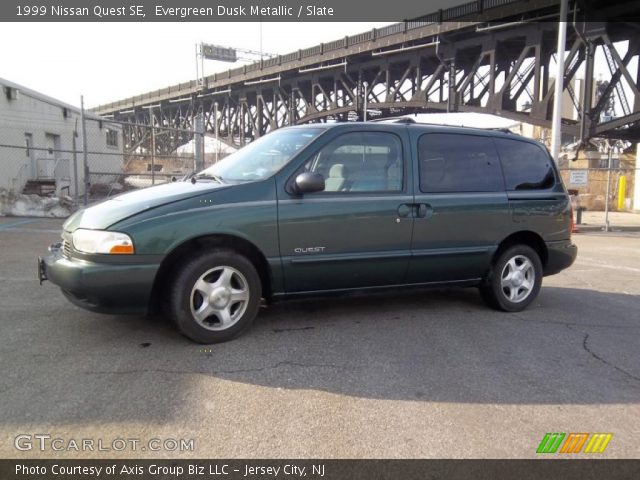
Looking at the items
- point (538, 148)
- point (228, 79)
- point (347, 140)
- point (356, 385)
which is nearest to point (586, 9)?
point (538, 148)

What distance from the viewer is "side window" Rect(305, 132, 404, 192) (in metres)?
4.30

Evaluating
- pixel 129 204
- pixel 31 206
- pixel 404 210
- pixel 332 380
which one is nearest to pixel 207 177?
pixel 129 204

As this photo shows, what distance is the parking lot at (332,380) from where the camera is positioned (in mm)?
2717

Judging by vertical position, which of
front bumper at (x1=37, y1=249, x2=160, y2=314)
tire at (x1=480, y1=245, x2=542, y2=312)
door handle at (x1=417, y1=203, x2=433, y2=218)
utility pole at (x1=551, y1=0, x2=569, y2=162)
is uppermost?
utility pole at (x1=551, y1=0, x2=569, y2=162)

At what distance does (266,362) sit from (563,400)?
1974 mm

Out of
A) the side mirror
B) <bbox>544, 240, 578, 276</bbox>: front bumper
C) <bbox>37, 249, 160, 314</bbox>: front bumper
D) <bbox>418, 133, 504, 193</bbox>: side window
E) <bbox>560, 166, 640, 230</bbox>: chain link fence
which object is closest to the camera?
<bbox>37, 249, 160, 314</bbox>: front bumper

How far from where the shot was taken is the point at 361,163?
4449 mm

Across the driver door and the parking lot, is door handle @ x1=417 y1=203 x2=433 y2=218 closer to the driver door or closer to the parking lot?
the driver door

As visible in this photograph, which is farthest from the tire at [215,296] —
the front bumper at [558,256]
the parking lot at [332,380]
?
the front bumper at [558,256]

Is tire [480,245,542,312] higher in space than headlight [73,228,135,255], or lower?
lower

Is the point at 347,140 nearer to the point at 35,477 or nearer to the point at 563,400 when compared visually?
the point at 563,400

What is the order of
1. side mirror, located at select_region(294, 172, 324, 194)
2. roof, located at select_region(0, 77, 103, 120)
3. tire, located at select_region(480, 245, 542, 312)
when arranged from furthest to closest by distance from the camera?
roof, located at select_region(0, 77, 103, 120)
tire, located at select_region(480, 245, 542, 312)
side mirror, located at select_region(294, 172, 324, 194)

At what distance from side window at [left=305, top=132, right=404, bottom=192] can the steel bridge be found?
8.62 metres

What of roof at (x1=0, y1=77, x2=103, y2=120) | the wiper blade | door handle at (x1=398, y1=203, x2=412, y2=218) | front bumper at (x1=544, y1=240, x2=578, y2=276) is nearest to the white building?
roof at (x1=0, y1=77, x2=103, y2=120)
